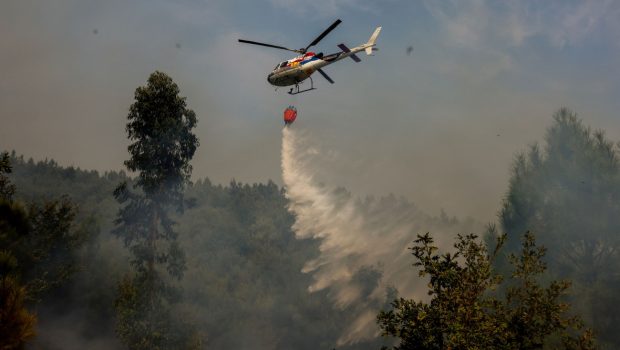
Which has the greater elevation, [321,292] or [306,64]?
[321,292]

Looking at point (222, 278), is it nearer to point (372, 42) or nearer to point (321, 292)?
point (321, 292)

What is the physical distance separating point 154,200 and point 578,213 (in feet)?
114

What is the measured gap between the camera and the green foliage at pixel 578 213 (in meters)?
36.1

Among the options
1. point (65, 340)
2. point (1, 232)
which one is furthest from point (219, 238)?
point (1, 232)

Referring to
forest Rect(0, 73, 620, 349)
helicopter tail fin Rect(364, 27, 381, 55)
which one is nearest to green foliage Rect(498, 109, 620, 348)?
forest Rect(0, 73, 620, 349)

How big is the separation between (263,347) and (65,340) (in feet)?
87.6

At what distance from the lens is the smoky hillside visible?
55.7 metres

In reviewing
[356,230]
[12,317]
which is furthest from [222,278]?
[12,317]

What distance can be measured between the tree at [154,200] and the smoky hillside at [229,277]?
8.65 ft

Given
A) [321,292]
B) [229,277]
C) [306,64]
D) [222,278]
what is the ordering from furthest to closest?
1. [229,277]
2. [222,278]
3. [321,292]
4. [306,64]

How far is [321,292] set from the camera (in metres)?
87.3

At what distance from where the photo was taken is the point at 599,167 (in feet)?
137

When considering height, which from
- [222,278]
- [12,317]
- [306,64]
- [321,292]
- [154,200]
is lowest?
[12,317]

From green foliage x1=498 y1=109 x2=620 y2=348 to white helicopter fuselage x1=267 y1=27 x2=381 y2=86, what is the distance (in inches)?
858
